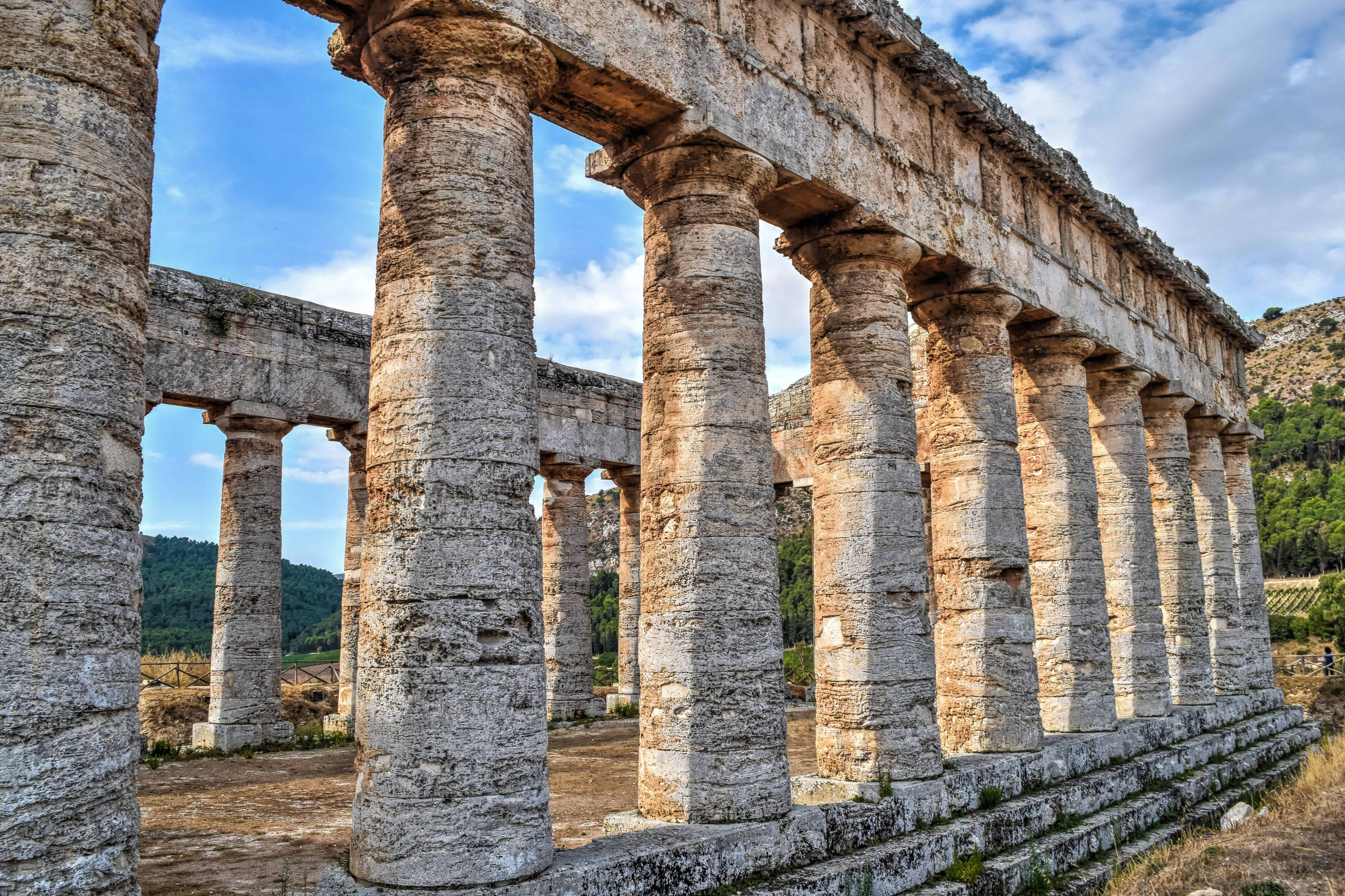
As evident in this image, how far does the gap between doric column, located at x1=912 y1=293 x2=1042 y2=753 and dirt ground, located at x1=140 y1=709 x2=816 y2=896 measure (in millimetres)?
2352

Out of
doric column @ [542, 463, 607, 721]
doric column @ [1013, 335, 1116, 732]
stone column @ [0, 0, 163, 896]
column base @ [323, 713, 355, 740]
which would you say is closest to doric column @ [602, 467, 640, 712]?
doric column @ [542, 463, 607, 721]

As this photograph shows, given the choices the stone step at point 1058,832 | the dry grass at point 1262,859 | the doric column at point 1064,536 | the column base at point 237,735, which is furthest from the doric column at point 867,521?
the column base at point 237,735

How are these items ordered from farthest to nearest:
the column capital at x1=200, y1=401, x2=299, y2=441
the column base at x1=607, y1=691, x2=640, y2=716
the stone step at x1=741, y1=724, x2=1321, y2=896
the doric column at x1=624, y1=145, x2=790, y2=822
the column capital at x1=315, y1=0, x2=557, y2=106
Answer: the column base at x1=607, y1=691, x2=640, y2=716
the column capital at x1=200, y1=401, x2=299, y2=441
the stone step at x1=741, y1=724, x2=1321, y2=896
the doric column at x1=624, y1=145, x2=790, y2=822
the column capital at x1=315, y1=0, x2=557, y2=106

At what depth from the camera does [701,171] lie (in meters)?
9.21

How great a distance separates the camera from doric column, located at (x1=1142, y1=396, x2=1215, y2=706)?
57.8ft

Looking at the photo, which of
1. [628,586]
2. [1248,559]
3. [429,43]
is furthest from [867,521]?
[1248,559]

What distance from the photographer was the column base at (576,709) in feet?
66.4

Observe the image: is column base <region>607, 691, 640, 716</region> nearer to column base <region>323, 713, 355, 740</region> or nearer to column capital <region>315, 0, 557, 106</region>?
column base <region>323, 713, 355, 740</region>

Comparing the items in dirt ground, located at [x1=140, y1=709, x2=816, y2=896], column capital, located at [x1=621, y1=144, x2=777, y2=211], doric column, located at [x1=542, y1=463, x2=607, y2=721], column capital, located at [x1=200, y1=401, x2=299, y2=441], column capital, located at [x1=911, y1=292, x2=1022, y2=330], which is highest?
column capital, located at [x1=621, y1=144, x2=777, y2=211]

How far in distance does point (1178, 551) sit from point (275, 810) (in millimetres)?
15212

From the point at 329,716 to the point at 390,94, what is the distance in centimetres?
1392

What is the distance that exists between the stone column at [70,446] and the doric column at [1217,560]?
764 inches

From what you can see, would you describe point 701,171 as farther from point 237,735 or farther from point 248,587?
point 237,735

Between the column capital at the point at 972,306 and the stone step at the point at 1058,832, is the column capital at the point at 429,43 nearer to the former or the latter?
the stone step at the point at 1058,832
